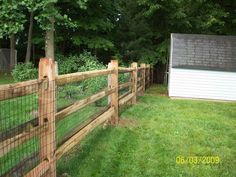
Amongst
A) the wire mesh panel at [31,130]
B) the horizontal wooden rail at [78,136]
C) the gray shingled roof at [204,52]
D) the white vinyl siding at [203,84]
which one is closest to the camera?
the wire mesh panel at [31,130]

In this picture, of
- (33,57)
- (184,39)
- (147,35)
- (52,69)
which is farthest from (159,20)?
(52,69)

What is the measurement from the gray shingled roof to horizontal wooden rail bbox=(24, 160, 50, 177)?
15680mm

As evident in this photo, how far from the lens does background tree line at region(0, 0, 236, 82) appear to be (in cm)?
→ 2261

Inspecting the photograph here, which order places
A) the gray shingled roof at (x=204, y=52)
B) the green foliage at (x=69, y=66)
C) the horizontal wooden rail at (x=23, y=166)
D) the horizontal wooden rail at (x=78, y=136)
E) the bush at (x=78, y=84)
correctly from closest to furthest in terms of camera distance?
the horizontal wooden rail at (x=23, y=166), the horizontal wooden rail at (x=78, y=136), the bush at (x=78, y=84), the gray shingled roof at (x=204, y=52), the green foliage at (x=69, y=66)

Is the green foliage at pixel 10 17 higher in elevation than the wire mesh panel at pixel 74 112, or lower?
higher

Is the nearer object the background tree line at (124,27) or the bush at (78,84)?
the bush at (78,84)

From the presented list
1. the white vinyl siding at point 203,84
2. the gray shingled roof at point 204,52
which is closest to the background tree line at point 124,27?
the gray shingled roof at point 204,52

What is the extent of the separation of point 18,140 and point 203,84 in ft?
53.7

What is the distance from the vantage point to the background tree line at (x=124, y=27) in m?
22.6

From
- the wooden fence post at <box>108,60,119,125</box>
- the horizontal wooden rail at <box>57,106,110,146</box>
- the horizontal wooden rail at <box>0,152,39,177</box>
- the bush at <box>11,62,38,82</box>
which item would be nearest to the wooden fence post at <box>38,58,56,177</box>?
the horizontal wooden rail at <box>0,152,39,177</box>

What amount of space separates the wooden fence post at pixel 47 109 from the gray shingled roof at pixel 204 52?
1553cm

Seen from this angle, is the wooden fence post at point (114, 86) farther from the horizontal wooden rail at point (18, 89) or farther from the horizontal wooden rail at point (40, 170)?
the horizontal wooden rail at point (18, 89)

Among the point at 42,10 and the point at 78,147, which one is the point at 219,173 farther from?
the point at 42,10

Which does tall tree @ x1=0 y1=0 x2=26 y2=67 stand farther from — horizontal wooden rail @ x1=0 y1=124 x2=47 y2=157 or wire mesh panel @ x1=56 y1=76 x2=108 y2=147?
horizontal wooden rail @ x1=0 y1=124 x2=47 y2=157
